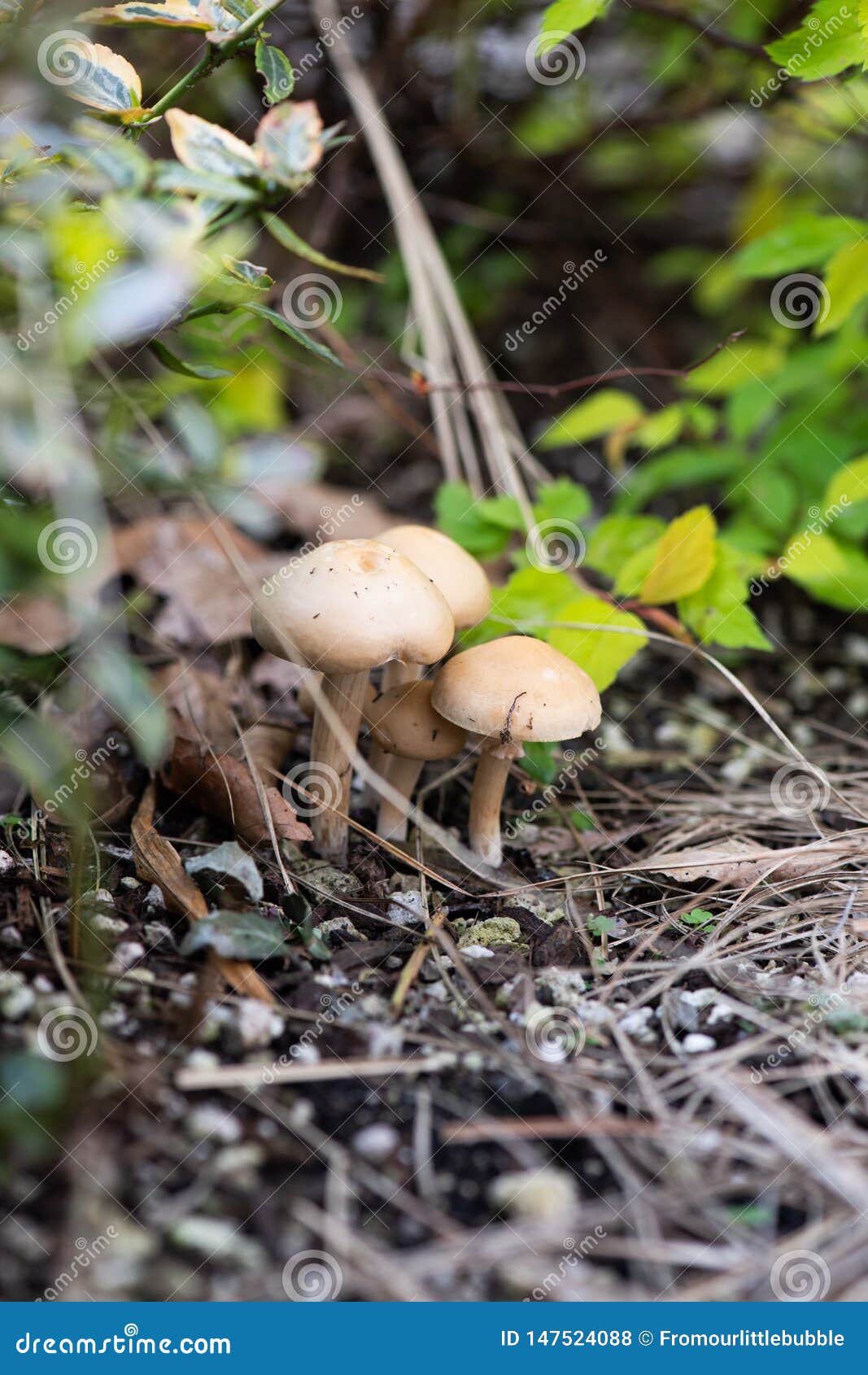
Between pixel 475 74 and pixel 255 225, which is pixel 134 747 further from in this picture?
pixel 475 74

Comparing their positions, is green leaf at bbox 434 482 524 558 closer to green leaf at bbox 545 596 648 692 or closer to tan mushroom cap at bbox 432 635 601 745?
green leaf at bbox 545 596 648 692

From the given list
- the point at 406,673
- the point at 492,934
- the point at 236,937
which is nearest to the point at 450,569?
the point at 406,673

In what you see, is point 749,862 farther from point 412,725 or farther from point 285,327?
point 285,327

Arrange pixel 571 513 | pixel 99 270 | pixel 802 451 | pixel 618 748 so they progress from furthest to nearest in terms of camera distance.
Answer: pixel 802 451
pixel 618 748
pixel 571 513
pixel 99 270

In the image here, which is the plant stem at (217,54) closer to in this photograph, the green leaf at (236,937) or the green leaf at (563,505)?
the green leaf at (563,505)

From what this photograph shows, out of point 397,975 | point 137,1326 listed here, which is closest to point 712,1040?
point 397,975

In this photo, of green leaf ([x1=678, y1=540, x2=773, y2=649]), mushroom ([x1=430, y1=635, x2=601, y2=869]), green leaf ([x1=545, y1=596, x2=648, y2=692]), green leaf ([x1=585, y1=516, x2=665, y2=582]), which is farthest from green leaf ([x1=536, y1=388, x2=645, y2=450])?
mushroom ([x1=430, y1=635, x2=601, y2=869])

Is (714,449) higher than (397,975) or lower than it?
higher
